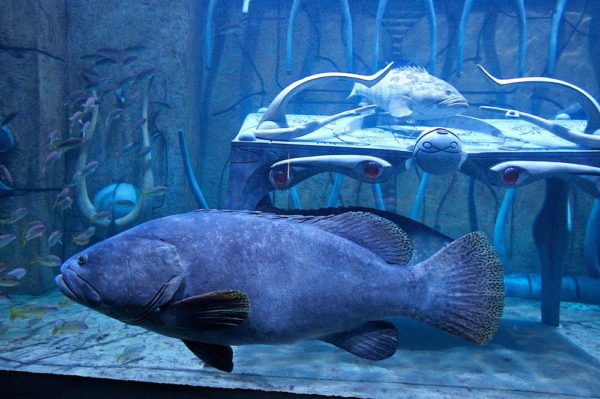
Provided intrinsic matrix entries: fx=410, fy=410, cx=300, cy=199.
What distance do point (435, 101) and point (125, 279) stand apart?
3865 millimetres

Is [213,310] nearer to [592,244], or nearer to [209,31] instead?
[209,31]

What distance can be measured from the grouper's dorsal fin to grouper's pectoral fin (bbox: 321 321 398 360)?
30 cm

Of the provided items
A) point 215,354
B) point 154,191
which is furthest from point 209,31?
point 215,354

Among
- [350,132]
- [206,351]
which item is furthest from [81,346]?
[350,132]

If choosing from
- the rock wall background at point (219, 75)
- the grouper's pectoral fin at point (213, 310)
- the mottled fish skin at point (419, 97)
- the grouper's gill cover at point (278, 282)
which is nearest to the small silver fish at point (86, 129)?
the rock wall background at point (219, 75)

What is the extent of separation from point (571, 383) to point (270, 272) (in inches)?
87.0

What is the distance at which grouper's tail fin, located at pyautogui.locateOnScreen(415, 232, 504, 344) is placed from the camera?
1.77 meters

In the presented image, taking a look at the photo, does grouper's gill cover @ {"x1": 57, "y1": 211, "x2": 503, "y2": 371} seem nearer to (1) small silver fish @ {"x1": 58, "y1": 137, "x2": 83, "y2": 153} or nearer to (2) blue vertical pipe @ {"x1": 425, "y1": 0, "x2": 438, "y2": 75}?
(1) small silver fish @ {"x1": 58, "y1": 137, "x2": 83, "y2": 153}

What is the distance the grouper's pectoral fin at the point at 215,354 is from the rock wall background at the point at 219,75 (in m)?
4.85

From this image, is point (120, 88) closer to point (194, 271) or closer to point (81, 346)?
point (81, 346)

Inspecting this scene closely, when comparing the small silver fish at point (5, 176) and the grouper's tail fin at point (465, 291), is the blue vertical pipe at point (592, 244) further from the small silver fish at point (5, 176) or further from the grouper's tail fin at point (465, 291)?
the small silver fish at point (5, 176)

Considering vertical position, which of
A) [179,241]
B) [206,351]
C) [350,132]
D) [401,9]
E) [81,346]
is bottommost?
[81,346]

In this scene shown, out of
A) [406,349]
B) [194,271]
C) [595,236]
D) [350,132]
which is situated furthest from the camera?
[595,236]

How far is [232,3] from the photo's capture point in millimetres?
7012
